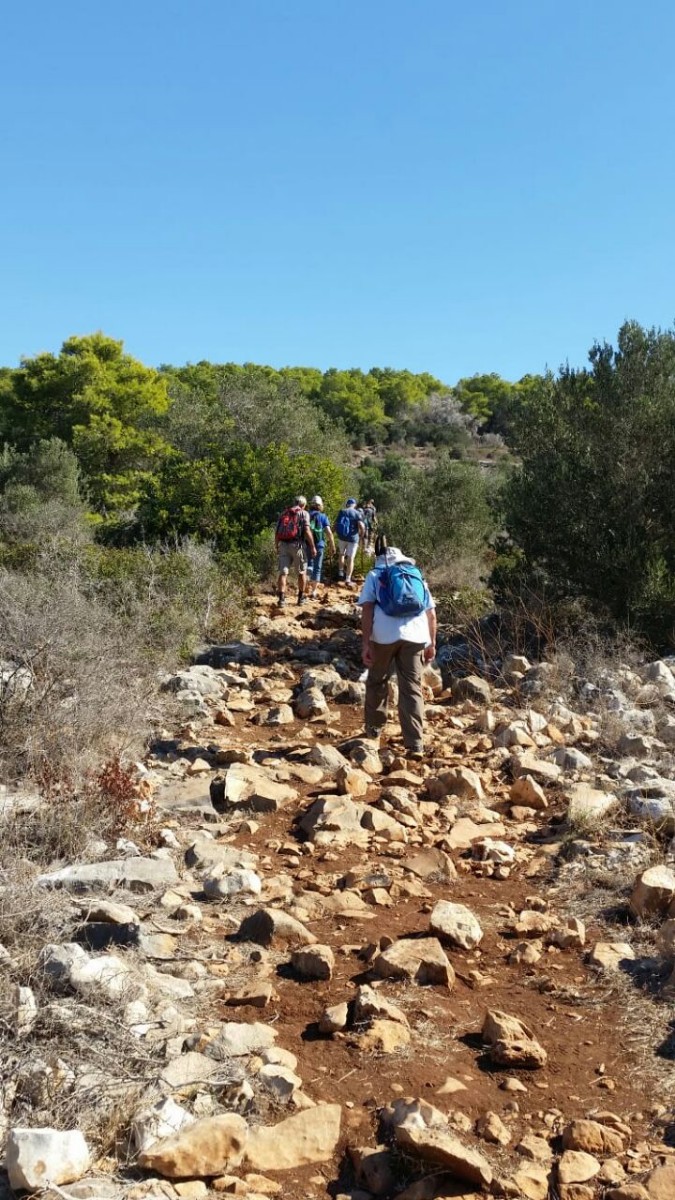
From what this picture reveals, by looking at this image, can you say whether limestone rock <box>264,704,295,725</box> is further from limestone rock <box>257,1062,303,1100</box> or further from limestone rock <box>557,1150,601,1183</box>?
limestone rock <box>557,1150,601,1183</box>

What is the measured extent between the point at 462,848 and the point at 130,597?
615 cm

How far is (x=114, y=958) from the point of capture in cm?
373

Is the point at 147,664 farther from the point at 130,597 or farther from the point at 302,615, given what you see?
the point at 302,615

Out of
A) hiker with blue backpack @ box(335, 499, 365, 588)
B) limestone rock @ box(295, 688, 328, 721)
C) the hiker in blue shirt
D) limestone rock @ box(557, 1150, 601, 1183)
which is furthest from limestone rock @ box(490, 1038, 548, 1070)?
hiker with blue backpack @ box(335, 499, 365, 588)

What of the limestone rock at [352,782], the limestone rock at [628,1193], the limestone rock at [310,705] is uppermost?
the limestone rock at [310,705]

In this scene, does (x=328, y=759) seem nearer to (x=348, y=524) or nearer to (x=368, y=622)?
(x=368, y=622)

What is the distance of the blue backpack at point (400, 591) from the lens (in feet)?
24.6

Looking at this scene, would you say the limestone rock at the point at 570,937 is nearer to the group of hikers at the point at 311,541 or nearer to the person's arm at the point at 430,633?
the person's arm at the point at 430,633

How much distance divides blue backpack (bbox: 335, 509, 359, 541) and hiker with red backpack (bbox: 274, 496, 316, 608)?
5.65 ft

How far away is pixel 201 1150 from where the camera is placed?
9.04 ft

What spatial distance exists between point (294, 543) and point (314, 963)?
34.3ft

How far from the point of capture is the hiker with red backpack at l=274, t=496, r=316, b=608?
556 inches

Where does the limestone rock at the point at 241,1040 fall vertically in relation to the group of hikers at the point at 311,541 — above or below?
below

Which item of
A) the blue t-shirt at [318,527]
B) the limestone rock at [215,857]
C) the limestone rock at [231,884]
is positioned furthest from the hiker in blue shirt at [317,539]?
the limestone rock at [231,884]
